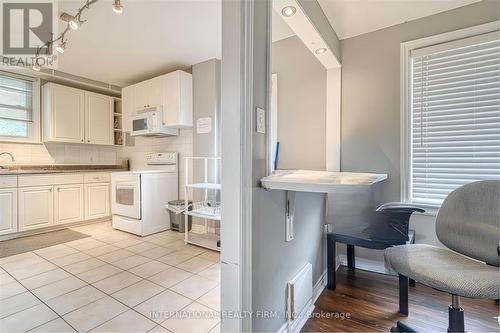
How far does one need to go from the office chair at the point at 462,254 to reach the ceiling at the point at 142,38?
2.26 m

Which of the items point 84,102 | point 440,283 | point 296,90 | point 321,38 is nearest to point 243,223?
point 440,283

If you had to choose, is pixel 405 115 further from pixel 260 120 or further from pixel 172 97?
pixel 172 97

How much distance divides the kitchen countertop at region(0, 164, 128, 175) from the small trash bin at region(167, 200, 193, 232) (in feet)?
5.26

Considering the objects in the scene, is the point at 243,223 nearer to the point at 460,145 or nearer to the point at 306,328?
the point at 306,328

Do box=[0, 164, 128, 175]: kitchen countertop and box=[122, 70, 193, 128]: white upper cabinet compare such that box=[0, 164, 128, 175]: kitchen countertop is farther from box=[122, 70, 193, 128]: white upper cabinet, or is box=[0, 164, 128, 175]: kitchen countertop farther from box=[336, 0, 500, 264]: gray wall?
box=[336, 0, 500, 264]: gray wall

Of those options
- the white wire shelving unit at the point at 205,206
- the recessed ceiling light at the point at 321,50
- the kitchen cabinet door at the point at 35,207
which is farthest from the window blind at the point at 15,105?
the recessed ceiling light at the point at 321,50

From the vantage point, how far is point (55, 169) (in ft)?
12.4

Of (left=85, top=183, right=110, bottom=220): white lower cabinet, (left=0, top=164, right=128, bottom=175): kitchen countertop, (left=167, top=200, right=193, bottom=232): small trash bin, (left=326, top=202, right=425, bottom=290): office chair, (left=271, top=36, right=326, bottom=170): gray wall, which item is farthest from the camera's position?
(left=85, top=183, right=110, bottom=220): white lower cabinet

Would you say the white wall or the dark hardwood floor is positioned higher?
the white wall

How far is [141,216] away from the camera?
10.6 feet

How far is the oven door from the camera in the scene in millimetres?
3252
